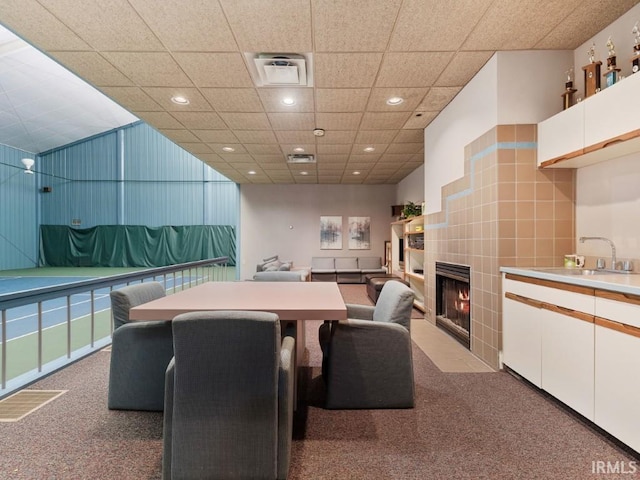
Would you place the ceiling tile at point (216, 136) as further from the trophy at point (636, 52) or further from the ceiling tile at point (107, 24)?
the trophy at point (636, 52)

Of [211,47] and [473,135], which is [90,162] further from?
[473,135]

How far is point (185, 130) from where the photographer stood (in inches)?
172

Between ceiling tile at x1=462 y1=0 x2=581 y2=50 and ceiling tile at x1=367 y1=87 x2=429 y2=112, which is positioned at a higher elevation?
ceiling tile at x1=462 y1=0 x2=581 y2=50

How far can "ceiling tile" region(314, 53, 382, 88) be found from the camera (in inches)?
103

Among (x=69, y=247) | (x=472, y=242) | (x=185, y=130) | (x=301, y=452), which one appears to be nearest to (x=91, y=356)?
(x=301, y=452)

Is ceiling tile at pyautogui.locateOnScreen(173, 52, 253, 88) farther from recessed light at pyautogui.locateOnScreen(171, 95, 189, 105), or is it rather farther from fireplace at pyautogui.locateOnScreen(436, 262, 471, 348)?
fireplace at pyautogui.locateOnScreen(436, 262, 471, 348)

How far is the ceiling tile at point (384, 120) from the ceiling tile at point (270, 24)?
1.57m

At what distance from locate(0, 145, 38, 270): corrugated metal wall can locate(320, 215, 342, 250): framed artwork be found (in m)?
12.2

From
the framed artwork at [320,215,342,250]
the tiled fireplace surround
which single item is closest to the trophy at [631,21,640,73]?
the tiled fireplace surround

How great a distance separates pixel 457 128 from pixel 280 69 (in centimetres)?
207

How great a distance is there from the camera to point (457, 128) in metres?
3.36

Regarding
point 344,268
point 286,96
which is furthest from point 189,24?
point 344,268

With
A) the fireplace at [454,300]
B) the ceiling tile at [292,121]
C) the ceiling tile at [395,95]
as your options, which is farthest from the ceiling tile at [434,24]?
the fireplace at [454,300]

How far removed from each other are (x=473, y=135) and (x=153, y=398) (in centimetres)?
363
